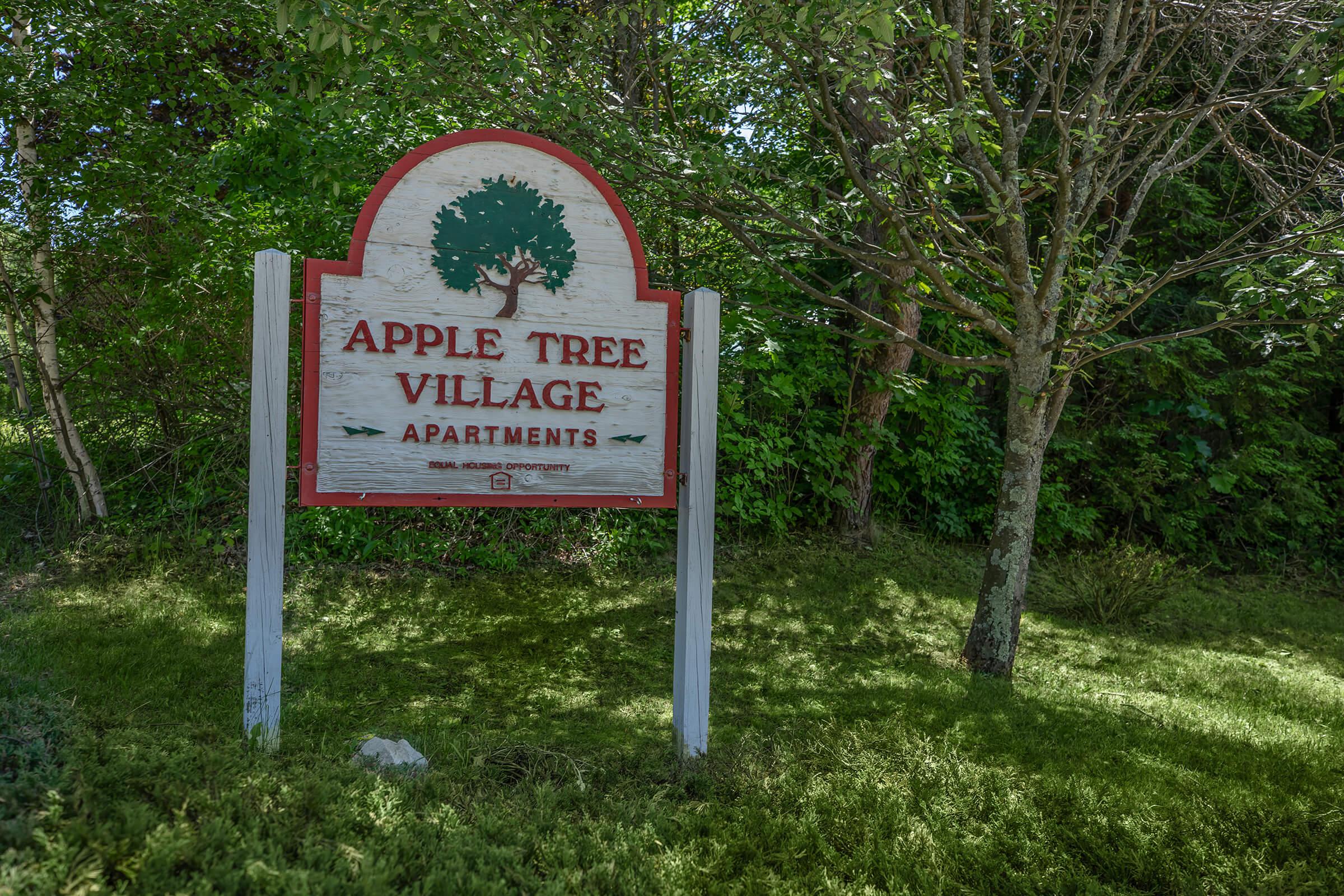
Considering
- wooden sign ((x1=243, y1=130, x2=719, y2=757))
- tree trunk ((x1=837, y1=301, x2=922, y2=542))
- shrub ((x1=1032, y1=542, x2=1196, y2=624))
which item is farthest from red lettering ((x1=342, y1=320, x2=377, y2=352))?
shrub ((x1=1032, y1=542, x2=1196, y2=624))

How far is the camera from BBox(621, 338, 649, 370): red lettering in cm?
372

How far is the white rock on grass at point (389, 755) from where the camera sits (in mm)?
3232

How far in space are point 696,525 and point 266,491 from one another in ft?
5.54

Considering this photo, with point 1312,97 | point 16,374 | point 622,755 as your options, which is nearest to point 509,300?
point 622,755

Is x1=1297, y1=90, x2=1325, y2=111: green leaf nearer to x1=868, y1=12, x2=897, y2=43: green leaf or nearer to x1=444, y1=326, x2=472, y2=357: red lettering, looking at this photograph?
x1=868, y1=12, x2=897, y2=43: green leaf

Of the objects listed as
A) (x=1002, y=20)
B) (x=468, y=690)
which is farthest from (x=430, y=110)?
(x=1002, y=20)

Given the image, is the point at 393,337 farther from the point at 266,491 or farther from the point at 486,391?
the point at 266,491

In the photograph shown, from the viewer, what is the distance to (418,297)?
344 centimetres

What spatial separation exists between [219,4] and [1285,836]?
745cm

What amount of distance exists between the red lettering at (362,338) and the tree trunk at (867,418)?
18.8ft

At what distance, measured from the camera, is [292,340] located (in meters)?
6.27

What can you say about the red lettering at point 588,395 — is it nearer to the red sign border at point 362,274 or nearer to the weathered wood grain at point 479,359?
the weathered wood grain at point 479,359

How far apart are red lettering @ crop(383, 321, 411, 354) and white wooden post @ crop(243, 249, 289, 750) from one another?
0.35 meters

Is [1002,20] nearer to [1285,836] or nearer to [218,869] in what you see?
[1285,836]
